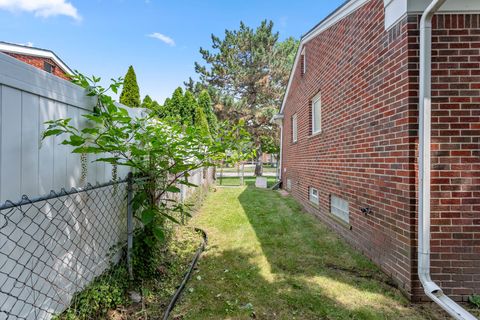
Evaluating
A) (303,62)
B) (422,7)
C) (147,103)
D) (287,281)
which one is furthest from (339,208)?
(147,103)

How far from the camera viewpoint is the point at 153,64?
→ 11.5 metres

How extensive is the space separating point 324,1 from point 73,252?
1320 centimetres

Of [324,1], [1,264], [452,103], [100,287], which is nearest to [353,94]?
[452,103]

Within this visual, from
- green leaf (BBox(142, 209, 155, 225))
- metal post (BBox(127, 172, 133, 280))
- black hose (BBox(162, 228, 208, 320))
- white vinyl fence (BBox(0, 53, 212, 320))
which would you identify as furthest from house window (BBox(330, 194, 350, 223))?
white vinyl fence (BBox(0, 53, 212, 320))

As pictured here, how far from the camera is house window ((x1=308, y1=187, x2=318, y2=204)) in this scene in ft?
23.5

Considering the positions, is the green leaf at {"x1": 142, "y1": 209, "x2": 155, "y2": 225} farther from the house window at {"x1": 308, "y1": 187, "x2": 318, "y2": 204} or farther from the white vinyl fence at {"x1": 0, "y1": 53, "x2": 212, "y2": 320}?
the house window at {"x1": 308, "y1": 187, "x2": 318, "y2": 204}

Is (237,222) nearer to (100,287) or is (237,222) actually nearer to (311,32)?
(100,287)

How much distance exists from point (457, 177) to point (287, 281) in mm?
2269

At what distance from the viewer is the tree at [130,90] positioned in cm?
586

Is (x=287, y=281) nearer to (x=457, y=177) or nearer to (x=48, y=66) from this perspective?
(x=457, y=177)

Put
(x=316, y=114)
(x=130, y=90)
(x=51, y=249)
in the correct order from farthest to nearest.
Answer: (x=316, y=114) < (x=130, y=90) < (x=51, y=249)

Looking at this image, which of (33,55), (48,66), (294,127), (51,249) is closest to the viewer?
(51,249)

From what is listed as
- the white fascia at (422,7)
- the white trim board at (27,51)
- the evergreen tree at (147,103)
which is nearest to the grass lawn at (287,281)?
the white fascia at (422,7)

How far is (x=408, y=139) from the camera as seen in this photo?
2.94 meters
